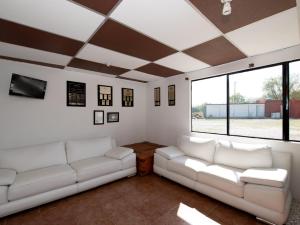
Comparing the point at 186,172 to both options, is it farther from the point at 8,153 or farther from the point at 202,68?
the point at 8,153

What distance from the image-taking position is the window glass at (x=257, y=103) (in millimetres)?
2684

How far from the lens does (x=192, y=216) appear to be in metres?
2.14

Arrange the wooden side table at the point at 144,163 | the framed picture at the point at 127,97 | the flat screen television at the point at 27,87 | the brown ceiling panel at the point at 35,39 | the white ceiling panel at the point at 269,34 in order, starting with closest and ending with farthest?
the white ceiling panel at the point at 269,34, the brown ceiling panel at the point at 35,39, the flat screen television at the point at 27,87, the wooden side table at the point at 144,163, the framed picture at the point at 127,97

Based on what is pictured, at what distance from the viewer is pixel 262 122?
2926 mm

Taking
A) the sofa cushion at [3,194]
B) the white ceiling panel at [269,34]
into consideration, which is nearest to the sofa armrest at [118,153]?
the sofa cushion at [3,194]

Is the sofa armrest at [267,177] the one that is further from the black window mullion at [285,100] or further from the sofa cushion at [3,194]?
the sofa cushion at [3,194]

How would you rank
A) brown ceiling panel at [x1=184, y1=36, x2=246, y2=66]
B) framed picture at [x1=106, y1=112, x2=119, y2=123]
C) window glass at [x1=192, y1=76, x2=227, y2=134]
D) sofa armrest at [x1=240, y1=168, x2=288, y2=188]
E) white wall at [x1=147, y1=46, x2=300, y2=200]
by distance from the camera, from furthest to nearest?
framed picture at [x1=106, y1=112, x2=119, y2=123] → window glass at [x1=192, y1=76, x2=227, y2=134] → white wall at [x1=147, y1=46, x2=300, y2=200] → brown ceiling panel at [x1=184, y1=36, x2=246, y2=66] → sofa armrest at [x1=240, y1=168, x2=288, y2=188]

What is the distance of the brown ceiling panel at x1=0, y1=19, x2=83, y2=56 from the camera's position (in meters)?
1.84

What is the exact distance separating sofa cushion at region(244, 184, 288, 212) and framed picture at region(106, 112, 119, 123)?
3247 millimetres

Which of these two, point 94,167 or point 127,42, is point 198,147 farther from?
point 127,42

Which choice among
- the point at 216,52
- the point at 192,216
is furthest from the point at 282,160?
the point at 216,52

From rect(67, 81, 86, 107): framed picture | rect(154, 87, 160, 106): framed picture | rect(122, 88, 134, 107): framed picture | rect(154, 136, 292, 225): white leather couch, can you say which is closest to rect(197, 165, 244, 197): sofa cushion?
rect(154, 136, 292, 225): white leather couch

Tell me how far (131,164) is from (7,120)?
8.06 feet

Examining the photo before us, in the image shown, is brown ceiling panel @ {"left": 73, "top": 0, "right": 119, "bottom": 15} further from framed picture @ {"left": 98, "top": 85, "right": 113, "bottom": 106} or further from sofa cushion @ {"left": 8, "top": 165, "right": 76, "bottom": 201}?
framed picture @ {"left": 98, "top": 85, "right": 113, "bottom": 106}
